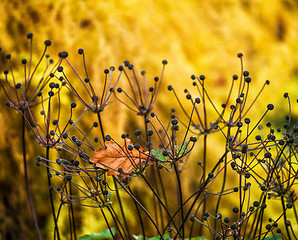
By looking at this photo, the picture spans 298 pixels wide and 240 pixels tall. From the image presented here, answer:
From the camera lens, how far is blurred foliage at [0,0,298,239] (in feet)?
5.25

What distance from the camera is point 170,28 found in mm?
1902

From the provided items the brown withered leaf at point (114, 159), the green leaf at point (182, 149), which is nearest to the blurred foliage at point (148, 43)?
the brown withered leaf at point (114, 159)

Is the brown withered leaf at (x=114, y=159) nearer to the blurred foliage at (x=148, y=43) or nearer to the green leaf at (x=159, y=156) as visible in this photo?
the green leaf at (x=159, y=156)

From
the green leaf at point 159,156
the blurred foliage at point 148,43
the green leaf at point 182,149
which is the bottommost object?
the green leaf at point 159,156

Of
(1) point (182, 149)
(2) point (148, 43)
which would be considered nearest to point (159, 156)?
(1) point (182, 149)

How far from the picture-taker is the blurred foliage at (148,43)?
1602mm

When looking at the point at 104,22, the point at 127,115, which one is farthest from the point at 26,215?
the point at 104,22

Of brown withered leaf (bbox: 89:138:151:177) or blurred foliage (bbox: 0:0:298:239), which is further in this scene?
blurred foliage (bbox: 0:0:298:239)

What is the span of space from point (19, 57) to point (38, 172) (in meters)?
0.49

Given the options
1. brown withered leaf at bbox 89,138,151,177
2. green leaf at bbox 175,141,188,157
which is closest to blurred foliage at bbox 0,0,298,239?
brown withered leaf at bbox 89,138,151,177

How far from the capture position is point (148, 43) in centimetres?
186

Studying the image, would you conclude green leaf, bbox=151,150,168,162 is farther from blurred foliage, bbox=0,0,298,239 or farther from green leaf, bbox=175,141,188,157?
blurred foliage, bbox=0,0,298,239

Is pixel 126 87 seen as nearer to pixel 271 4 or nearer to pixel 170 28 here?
pixel 170 28

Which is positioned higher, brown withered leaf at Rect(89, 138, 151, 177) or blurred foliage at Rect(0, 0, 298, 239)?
blurred foliage at Rect(0, 0, 298, 239)
